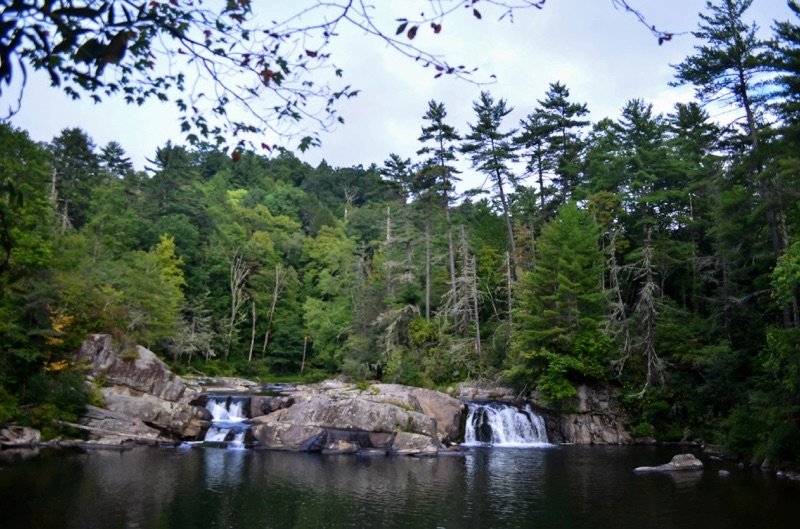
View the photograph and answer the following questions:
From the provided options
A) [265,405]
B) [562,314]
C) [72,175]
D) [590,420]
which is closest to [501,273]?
[562,314]

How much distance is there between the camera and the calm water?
1211 cm

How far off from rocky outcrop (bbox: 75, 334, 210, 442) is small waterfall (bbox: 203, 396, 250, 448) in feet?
1.93

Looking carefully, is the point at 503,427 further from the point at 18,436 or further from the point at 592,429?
the point at 18,436

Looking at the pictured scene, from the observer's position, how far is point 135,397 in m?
22.6

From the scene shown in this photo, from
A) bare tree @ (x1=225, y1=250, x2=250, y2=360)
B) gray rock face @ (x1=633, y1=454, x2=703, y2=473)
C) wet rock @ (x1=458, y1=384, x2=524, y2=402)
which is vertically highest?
bare tree @ (x1=225, y1=250, x2=250, y2=360)

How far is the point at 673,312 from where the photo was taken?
2819cm

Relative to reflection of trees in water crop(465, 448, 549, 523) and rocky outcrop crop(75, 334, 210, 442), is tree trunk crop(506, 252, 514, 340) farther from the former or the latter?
rocky outcrop crop(75, 334, 210, 442)

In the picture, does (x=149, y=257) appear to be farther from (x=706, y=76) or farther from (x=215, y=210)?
(x=706, y=76)

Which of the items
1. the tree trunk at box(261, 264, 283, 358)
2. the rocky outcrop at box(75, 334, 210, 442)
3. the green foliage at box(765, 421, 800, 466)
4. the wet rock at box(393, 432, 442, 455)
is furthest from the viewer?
the tree trunk at box(261, 264, 283, 358)

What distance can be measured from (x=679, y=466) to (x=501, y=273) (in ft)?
62.0

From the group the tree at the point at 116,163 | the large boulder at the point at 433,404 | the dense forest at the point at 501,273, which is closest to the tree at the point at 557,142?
the dense forest at the point at 501,273

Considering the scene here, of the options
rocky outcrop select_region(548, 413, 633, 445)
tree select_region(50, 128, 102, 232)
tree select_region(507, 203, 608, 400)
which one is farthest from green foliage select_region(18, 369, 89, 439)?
tree select_region(50, 128, 102, 232)

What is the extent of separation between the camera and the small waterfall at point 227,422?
22.1 m

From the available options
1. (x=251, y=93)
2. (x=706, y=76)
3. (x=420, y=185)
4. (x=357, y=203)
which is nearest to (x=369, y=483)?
(x=251, y=93)
